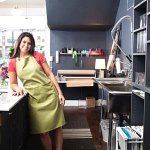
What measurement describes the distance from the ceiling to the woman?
4.23 metres

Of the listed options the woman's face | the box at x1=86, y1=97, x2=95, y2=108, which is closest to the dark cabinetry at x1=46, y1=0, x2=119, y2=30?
the box at x1=86, y1=97, x2=95, y2=108

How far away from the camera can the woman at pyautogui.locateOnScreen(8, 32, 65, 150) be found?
2.54m

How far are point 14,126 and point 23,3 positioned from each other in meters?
5.09

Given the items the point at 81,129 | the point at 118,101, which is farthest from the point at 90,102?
the point at 118,101

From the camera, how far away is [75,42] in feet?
19.0

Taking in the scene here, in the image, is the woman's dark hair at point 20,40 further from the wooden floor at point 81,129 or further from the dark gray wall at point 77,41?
the dark gray wall at point 77,41

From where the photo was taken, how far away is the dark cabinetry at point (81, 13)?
476cm

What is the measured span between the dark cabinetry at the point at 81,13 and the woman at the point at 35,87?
234 centimetres

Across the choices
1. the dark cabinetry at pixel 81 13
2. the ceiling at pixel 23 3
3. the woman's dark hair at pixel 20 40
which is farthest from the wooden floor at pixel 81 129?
the ceiling at pixel 23 3

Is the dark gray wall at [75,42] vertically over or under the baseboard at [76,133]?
over

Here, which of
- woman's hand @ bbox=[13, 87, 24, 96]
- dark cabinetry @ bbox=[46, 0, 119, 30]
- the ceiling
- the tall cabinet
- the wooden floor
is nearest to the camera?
the tall cabinet

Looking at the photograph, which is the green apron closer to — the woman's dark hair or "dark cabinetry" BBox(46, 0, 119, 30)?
the woman's dark hair

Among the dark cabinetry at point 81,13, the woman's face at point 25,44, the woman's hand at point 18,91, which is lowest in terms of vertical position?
the woman's hand at point 18,91

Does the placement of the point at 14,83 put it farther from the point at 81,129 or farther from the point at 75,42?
the point at 75,42
